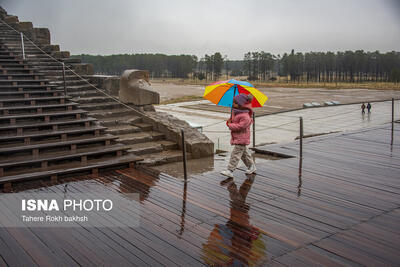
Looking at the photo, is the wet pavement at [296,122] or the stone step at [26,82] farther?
the wet pavement at [296,122]

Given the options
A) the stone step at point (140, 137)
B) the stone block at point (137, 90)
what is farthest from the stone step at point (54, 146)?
the stone block at point (137, 90)

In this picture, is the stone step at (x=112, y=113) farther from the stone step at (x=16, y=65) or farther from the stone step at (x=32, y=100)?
the stone step at (x=16, y=65)

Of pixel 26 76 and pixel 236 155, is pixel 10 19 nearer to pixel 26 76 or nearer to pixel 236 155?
pixel 26 76

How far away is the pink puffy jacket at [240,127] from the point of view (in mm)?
6387

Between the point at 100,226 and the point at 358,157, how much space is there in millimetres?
6308

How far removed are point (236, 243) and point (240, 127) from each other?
2.67m

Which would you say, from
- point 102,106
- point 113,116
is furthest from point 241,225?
point 102,106

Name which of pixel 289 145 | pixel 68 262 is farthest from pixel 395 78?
pixel 68 262

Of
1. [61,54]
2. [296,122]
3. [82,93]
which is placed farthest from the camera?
[296,122]

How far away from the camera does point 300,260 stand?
12.3ft

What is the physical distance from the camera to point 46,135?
7.43m

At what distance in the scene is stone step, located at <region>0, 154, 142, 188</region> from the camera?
6004mm

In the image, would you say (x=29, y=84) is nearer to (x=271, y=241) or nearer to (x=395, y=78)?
(x=271, y=241)

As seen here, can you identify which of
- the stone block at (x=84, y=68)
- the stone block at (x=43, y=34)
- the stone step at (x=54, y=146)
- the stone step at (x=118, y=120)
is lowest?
the stone step at (x=54, y=146)
